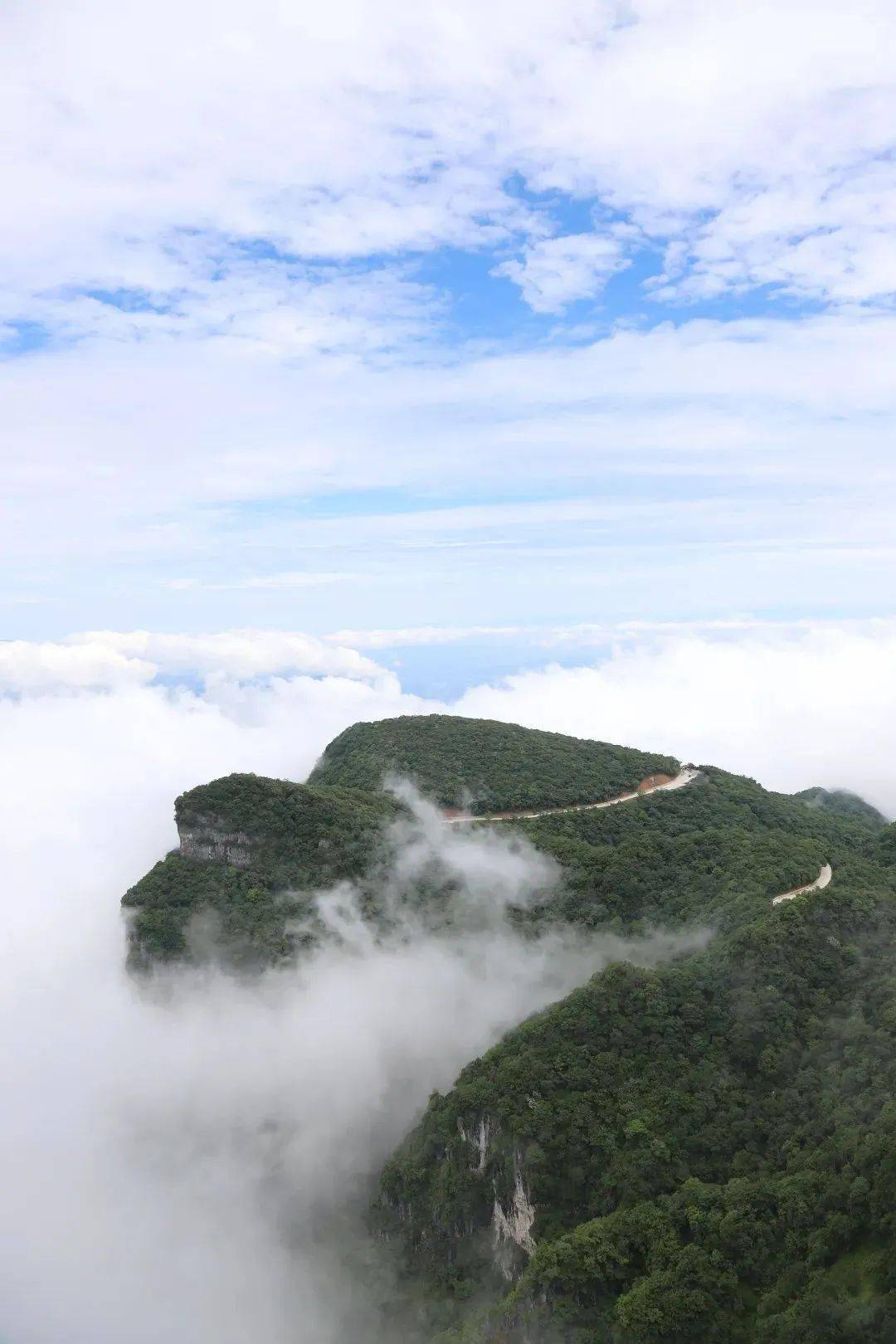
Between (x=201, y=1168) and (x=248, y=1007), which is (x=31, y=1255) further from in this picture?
(x=248, y=1007)

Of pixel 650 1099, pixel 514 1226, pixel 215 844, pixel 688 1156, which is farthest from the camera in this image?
pixel 215 844

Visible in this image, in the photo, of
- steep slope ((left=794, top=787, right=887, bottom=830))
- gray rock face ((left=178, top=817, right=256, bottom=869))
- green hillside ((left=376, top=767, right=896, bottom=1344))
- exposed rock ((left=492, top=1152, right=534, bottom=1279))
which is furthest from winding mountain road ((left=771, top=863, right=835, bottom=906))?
gray rock face ((left=178, top=817, right=256, bottom=869))

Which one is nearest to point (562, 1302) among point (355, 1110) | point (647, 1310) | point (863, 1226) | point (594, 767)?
point (647, 1310)

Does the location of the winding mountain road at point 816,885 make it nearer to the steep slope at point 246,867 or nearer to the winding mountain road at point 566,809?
the winding mountain road at point 566,809

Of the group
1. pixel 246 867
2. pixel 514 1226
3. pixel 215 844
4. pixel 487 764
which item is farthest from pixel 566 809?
pixel 514 1226

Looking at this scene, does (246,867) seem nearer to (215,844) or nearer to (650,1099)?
(215,844)

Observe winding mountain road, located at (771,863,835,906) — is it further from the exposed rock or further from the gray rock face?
the gray rock face
